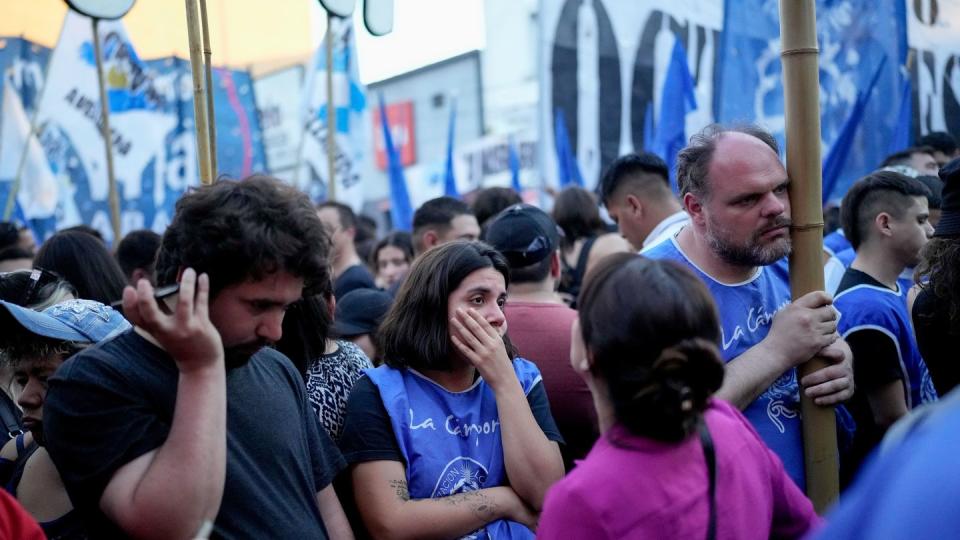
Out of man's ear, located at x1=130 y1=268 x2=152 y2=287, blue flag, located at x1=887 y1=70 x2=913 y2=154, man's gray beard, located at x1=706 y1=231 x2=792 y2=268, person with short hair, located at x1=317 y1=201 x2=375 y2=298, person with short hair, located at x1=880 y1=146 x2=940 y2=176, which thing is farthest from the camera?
blue flag, located at x1=887 y1=70 x2=913 y2=154

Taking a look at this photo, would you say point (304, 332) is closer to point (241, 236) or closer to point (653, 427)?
point (241, 236)

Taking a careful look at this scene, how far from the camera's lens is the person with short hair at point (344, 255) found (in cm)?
578

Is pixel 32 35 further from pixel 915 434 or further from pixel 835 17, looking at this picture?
pixel 915 434

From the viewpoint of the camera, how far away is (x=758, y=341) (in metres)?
2.97

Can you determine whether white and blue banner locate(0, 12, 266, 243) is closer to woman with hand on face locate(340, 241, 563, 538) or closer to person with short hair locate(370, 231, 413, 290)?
person with short hair locate(370, 231, 413, 290)

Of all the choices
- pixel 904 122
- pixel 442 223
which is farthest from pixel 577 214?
pixel 904 122

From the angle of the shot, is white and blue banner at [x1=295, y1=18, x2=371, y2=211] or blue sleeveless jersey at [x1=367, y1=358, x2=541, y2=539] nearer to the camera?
blue sleeveless jersey at [x1=367, y1=358, x2=541, y2=539]

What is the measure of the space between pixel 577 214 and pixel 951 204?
4034 millimetres

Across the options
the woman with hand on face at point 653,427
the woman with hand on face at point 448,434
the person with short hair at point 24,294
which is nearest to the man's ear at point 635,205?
the woman with hand on face at point 448,434

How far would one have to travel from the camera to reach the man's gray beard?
2.84 metres

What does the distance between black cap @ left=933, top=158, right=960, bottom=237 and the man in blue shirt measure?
48 cm

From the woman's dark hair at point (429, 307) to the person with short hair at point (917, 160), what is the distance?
4285 mm

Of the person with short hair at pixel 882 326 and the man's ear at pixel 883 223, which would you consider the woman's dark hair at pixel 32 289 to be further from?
the man's ear at pixel 883 223

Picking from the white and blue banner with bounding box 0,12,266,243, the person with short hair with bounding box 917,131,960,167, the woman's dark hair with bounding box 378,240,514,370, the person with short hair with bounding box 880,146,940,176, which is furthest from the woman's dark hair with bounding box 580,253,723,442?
the white and blue banner with bounding box 0,12,266,243
